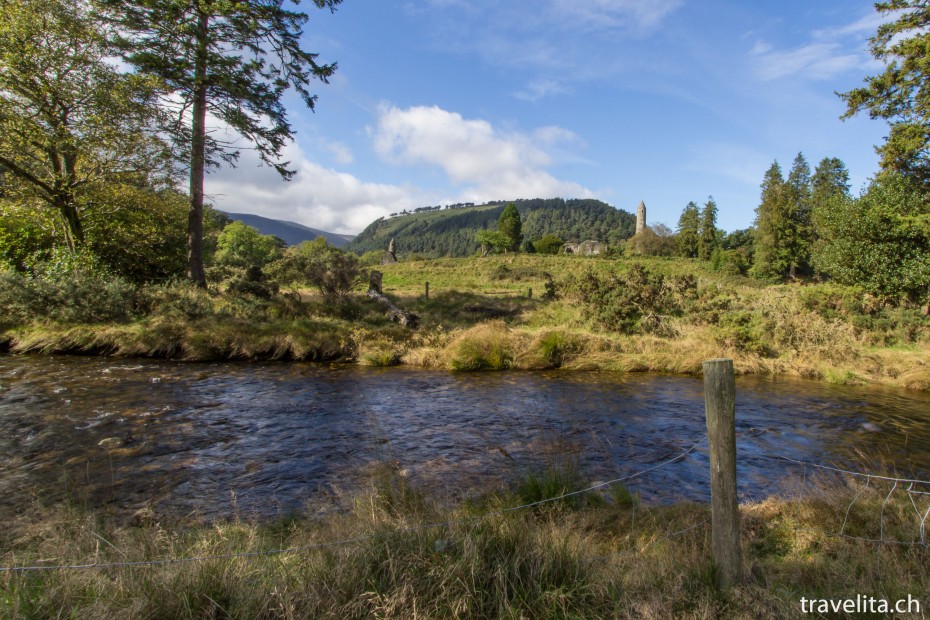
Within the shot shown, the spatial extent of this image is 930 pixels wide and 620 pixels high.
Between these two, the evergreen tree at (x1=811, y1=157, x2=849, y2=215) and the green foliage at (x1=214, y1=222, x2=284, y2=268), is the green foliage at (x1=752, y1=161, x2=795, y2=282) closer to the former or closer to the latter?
the evergreen tree at (x1=811, y1=157, x2=849, y2=215)

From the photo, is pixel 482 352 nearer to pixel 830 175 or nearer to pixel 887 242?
pixel 887 242

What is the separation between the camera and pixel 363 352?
15.7 m

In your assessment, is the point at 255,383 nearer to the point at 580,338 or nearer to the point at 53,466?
the point at 53,466

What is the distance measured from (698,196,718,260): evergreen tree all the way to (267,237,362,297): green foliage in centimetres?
5543

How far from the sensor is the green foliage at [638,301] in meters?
18.1

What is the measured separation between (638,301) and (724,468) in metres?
16.3

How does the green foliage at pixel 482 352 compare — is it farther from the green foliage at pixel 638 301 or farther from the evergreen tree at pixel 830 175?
the evergreen tree at pixel 830 175

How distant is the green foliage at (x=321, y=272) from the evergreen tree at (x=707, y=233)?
55434 millimetres

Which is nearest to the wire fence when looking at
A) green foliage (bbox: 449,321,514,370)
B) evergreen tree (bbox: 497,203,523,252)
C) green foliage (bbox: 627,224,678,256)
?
green foliage (bbox: 449,321,514,370)

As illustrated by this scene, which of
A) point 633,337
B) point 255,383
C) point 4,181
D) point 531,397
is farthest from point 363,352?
point 4,181

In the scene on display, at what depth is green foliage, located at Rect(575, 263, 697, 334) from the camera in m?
18.1

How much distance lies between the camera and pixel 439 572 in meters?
3.12

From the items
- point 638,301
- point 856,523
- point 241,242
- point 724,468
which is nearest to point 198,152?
point 638,301

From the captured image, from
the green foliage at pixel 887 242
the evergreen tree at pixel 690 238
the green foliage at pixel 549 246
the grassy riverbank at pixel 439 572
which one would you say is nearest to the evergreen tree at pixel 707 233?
the evergreen tree at pixel 690 238
